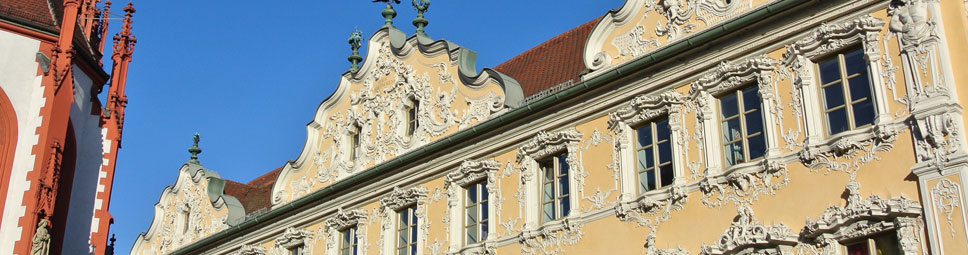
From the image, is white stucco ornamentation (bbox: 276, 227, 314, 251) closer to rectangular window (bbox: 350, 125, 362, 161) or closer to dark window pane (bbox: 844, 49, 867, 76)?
rectangular window (bbox: 350, 125, 362, 161)

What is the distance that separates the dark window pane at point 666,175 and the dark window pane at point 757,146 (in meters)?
1.31

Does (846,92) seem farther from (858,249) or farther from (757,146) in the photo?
(858,249)

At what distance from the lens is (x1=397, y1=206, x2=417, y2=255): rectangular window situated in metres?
19.5

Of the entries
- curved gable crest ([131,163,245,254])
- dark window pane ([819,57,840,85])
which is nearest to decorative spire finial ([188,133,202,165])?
curved gable crest ([131,163,245,254])

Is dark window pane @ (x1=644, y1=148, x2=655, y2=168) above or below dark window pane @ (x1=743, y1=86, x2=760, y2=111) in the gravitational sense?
below

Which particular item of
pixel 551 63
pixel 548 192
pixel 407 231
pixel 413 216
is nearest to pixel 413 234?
pixel 407 231

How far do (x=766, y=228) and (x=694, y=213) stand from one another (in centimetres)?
126

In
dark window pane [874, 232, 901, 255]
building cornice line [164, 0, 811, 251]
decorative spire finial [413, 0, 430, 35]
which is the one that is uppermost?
decorative spire finial [413, 0, 430, 35]

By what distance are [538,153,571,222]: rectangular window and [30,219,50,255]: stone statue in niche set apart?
759 centimetres

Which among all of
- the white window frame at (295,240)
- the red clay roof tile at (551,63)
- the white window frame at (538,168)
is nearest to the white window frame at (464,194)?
the white window frame at (538,168)

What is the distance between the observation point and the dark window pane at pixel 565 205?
54.5ft

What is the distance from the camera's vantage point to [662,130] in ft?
50.9

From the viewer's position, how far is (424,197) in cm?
1948

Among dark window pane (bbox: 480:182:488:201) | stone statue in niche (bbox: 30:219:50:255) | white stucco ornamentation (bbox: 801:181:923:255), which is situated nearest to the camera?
white stucco ornamentation (bbox: 801:181:923:255)
